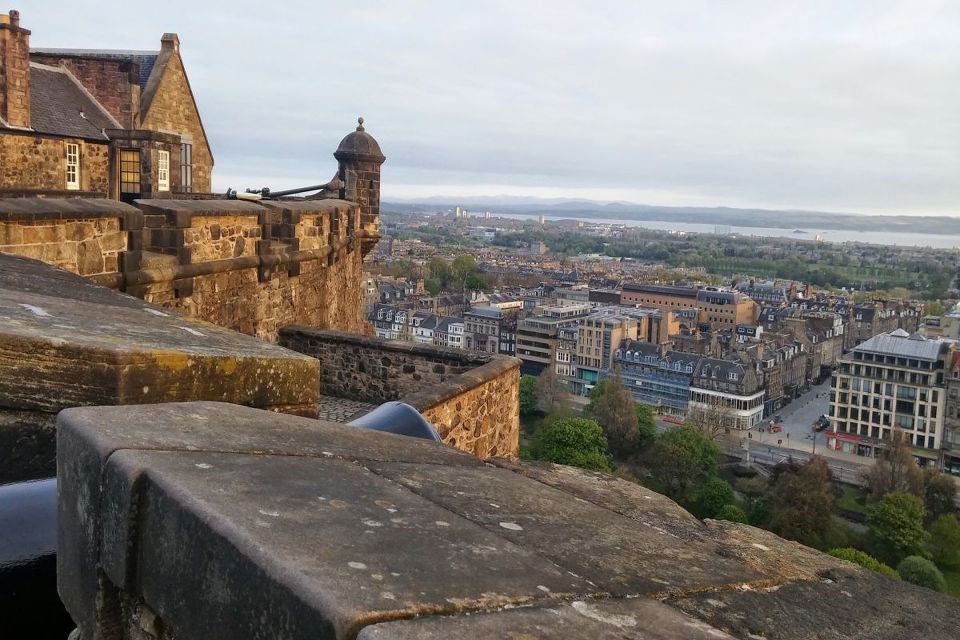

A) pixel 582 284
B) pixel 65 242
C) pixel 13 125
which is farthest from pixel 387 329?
pixel 65 242

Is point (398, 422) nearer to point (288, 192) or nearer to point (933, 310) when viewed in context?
point (288, 192)

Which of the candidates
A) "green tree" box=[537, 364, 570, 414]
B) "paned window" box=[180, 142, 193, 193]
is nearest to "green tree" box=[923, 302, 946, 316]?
"green tree" box=[537, 364, 570, 414]

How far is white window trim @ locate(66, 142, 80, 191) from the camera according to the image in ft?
53.7

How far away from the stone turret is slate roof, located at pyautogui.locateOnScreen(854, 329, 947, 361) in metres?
60.1

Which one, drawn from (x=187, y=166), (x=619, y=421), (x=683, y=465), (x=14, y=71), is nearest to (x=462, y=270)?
(x=619, y=421)

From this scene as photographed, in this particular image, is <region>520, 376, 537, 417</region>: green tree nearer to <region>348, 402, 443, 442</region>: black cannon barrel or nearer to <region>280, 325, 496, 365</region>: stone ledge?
<region>280, 325, 496, 365</region>: stone ledge

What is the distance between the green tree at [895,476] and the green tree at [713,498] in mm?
7880

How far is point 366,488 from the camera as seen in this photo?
5.01 ft

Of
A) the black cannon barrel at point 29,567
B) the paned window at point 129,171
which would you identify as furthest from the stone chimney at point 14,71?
the black cannon barrel at point 29,567

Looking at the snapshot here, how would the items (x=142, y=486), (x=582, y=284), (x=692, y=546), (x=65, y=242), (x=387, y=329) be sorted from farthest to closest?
(x=582, y=284) < (x=387, y=329) < (x=65, y=242) < (x=692, y=546) < (x=142, y=486)

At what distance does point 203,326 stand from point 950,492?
166 feet

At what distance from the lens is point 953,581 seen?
3638cm

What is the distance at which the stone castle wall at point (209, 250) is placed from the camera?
5668 mm

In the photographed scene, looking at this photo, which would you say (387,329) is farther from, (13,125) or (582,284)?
(13,125)
